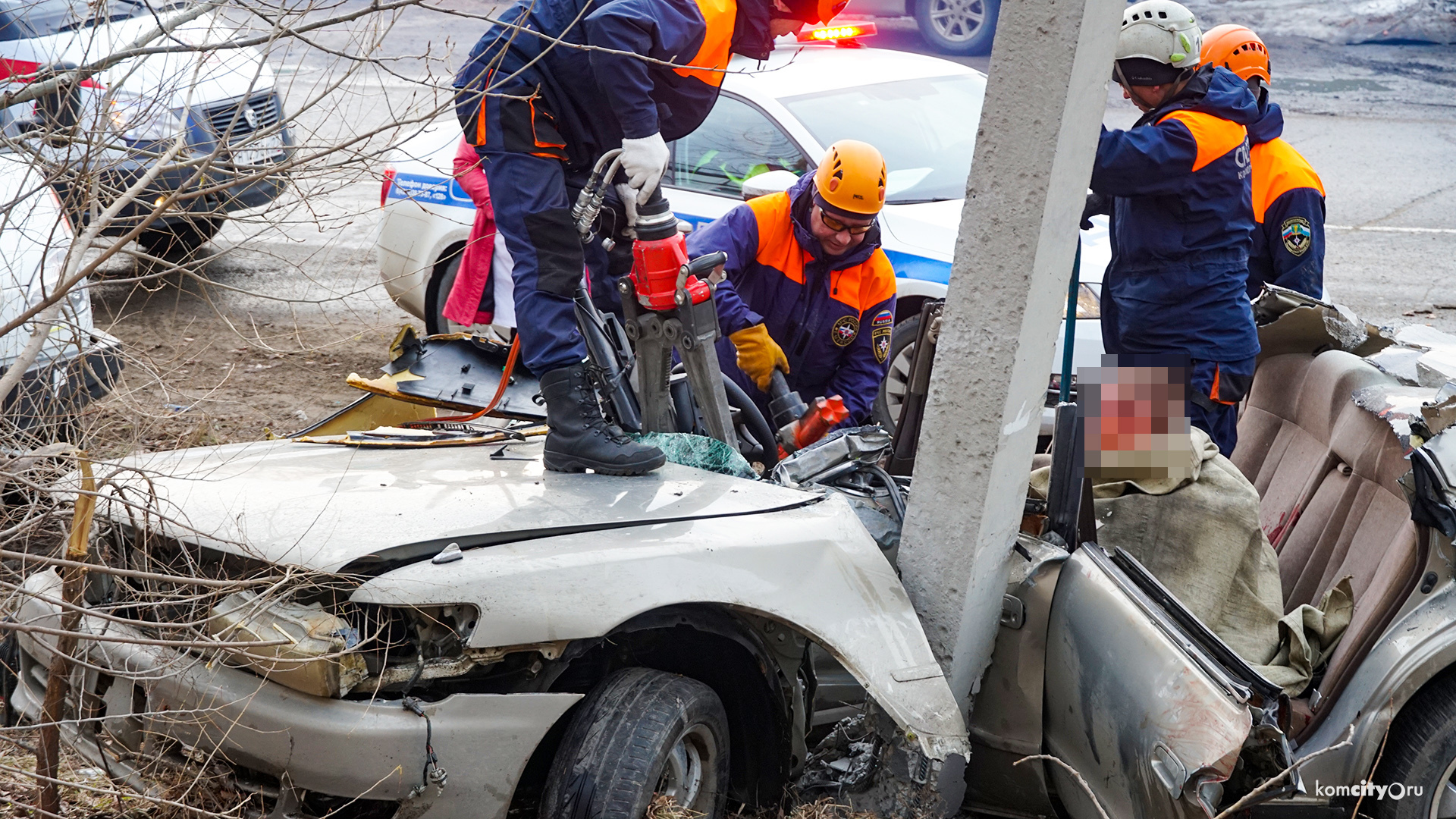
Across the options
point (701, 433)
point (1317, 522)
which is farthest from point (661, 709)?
point (1317, 522)

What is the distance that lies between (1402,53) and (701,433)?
14545 millimetres

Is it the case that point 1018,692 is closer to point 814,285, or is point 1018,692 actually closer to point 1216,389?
point 1216,389

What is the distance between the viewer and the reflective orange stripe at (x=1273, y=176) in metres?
4.70

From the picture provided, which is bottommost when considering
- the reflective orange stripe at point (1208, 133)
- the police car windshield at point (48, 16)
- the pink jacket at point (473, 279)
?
the pink jacket at point (473, 279)

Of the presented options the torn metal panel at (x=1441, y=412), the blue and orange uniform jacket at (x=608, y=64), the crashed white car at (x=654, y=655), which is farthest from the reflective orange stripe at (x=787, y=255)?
the torn metal panel at (x=1441, y=412)

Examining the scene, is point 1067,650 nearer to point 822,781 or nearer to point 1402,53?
point 822,781

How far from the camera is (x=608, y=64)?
2904 mm

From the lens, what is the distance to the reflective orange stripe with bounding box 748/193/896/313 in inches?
180

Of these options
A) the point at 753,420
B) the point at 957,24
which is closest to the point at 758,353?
the point at 753,420

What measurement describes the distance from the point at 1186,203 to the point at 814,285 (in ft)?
4.65

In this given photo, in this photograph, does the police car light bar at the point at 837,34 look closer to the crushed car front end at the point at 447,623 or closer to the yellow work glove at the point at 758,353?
the yellow work glove at the point at 758,353

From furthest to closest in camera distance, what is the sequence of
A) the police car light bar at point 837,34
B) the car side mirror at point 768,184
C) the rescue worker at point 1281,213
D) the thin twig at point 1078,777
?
the police car light bar at point 837,34 → the car side mirror at point 768,184 → the rescue worker at point 1281,213 → the thin twig at point 1078,777

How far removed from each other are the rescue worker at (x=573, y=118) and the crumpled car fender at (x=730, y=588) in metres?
0.49

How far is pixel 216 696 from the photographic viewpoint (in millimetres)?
A: 2193
